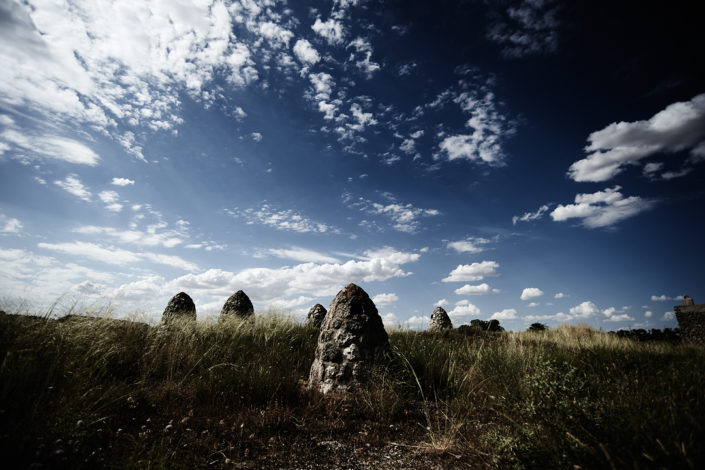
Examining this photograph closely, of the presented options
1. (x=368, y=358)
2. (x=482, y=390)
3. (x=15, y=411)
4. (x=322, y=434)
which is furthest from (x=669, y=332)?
(x=15, y=411)

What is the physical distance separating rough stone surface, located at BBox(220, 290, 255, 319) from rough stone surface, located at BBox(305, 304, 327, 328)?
225 centimetres

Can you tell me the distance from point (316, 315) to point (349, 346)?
7.26 metres

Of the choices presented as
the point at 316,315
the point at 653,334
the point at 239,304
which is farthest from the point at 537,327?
the point at 239,304

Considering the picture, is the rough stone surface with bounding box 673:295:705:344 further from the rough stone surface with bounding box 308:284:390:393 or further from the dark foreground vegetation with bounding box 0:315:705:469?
the rough stone surface with bounding box 308:284:390:393

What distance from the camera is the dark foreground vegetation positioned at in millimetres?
2328

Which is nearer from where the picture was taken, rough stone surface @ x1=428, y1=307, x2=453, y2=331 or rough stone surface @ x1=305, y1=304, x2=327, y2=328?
rough stone surface @ x1=305, y1=304, x2=327, y2=328

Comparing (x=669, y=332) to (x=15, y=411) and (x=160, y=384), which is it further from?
(x=15, y=411)

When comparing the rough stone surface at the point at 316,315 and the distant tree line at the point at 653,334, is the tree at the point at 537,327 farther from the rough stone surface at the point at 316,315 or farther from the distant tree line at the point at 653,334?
the rough stone surface at the point at 316,315

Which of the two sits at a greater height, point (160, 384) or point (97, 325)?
point (97, 325)

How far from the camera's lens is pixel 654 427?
2104 mm

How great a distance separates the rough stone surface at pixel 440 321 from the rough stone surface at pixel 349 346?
11242 millimetres

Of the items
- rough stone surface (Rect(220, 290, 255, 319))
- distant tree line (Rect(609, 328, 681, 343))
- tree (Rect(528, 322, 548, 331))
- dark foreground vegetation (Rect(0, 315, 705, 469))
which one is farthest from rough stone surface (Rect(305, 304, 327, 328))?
distant tree line (Rect(609, 328, 681, 343))

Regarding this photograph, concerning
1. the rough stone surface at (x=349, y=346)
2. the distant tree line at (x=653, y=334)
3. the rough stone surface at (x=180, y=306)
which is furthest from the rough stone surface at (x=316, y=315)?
the distant tree line at (x=653, y=334)

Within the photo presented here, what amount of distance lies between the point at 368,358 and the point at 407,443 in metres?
1.57
